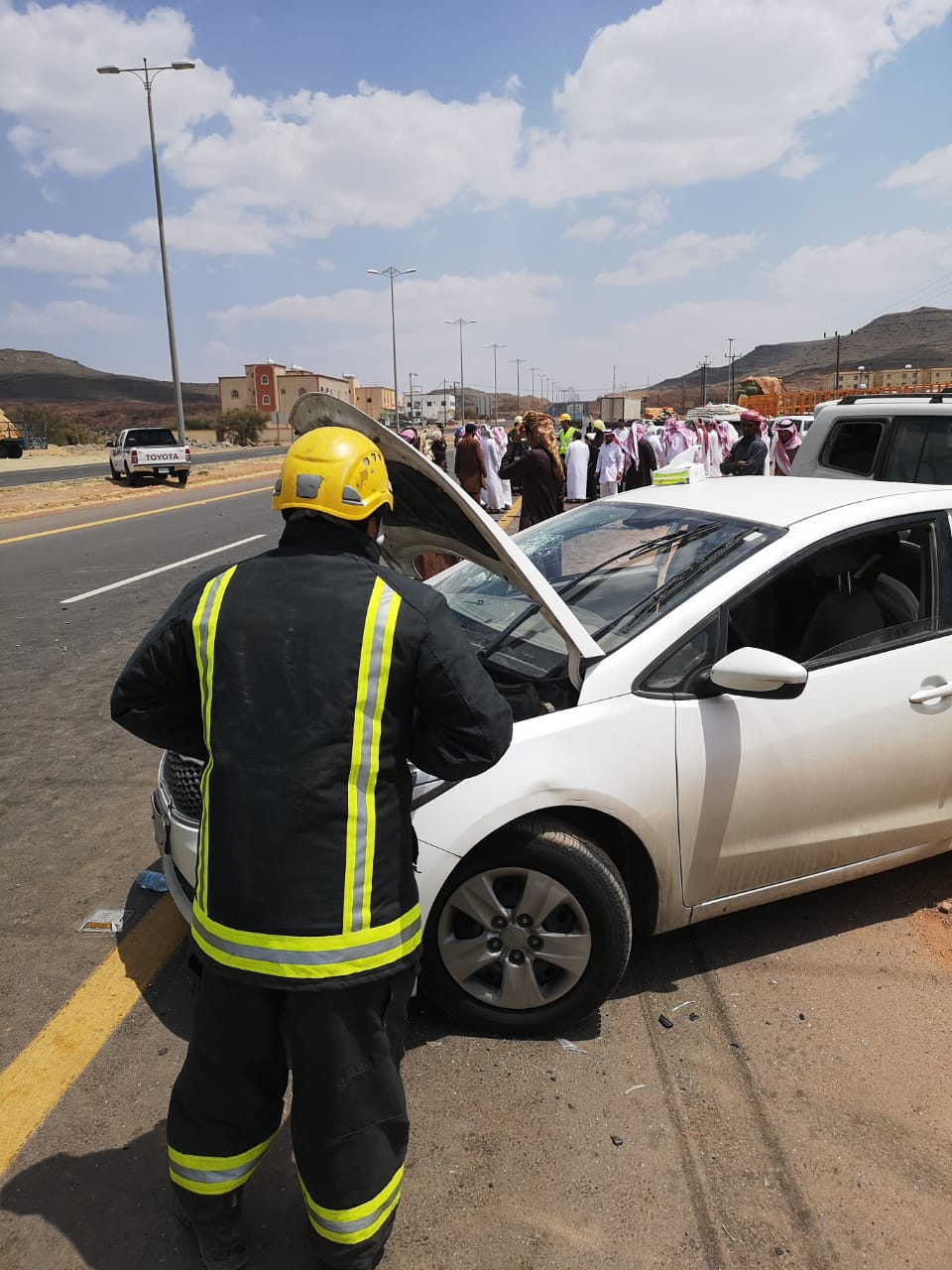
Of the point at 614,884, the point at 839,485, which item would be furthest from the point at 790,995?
the point at 839,485

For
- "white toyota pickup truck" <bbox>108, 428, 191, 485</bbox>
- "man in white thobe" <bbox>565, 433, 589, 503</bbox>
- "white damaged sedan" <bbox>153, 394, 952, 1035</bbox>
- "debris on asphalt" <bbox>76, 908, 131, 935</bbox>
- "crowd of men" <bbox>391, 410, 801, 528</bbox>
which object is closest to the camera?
"white damaged sedan" <bbox>153, 394, 952, 1035</bbox>

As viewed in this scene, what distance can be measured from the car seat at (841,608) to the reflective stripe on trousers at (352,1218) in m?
2.28

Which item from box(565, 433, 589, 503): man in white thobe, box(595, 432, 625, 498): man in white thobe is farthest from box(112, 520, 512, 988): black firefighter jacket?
box(565, 433, 589, 503): man in white thobe

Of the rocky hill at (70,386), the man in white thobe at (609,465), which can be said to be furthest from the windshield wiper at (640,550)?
the rocky hill at (70,386)

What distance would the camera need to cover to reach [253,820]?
5.78 feet

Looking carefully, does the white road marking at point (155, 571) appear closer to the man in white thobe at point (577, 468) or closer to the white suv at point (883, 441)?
the man in white thobe at point (577, 468)

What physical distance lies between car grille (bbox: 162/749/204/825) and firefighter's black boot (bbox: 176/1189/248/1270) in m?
1.06

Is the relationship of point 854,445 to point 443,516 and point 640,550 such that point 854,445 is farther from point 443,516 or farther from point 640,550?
point 443,516

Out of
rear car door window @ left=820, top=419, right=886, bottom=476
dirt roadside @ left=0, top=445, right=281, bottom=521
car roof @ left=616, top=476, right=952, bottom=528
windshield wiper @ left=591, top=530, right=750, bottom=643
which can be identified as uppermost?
rear car door window @ left=820, top=419, right=886, bottom=476

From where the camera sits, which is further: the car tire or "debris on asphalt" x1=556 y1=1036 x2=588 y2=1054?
"debris on asphalt" x1=556 y1=1036 x2=588 y2=1054

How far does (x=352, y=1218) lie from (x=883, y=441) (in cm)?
520

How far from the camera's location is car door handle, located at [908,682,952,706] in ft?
10.3

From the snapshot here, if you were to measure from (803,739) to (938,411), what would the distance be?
3.18m

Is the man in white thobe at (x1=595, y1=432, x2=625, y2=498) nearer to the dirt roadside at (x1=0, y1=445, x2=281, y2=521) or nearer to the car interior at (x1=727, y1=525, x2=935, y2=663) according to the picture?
the dirt roadside at (x1=0, y1=445, x2=281, y2=521)
